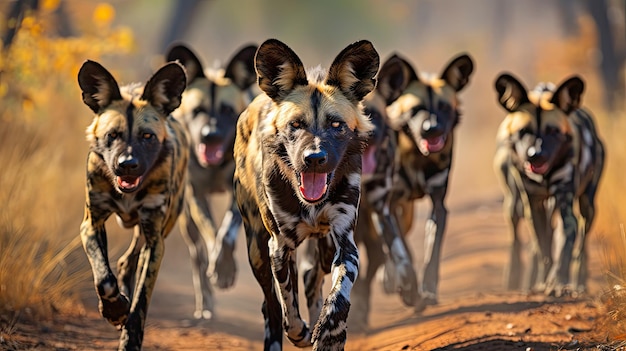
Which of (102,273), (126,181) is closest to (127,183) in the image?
(126,181)

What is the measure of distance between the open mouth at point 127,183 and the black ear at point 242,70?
295cm

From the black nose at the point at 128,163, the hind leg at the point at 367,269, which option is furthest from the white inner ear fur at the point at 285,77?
the hind leg at the point at 367,269

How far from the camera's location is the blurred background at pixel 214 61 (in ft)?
24.3

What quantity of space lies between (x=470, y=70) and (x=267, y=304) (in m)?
3.47

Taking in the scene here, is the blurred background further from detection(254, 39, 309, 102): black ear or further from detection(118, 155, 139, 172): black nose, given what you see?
detection(254, 39, 309, 102): black ear

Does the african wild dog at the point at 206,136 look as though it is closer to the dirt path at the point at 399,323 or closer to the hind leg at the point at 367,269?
the dirt path at the point at 399,323

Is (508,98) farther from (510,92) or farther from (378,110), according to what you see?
(378,110)

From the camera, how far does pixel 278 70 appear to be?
17.1 feet

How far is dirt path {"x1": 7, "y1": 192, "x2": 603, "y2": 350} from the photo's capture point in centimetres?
598

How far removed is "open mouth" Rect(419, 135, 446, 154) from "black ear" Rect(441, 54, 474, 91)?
24.3 inches

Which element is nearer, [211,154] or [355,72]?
[355,72]

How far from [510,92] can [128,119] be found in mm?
3413

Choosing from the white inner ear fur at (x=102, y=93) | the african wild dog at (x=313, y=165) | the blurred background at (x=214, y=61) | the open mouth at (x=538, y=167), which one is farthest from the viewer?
the open mouth at (x=538, y=167)

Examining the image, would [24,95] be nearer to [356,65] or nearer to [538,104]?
[538,104]
